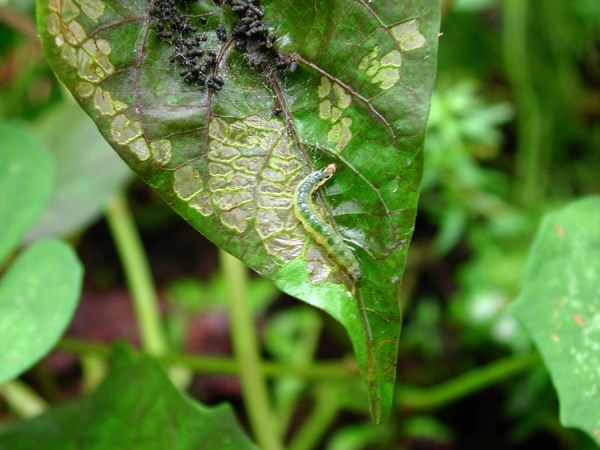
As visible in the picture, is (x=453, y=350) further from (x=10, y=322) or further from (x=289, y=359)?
(x=10, y=322)

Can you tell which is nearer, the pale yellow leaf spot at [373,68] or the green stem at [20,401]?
the pale yellow leaf spot at [373,68]

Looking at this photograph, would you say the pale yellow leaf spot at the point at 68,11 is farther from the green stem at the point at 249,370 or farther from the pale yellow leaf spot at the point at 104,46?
the green stem at the point at 249,370

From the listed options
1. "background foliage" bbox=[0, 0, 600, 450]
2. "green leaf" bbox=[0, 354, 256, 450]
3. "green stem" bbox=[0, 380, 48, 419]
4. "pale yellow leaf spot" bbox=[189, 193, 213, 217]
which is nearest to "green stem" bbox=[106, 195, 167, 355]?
"background foliage" bbox=[0, 0, 600, 450]

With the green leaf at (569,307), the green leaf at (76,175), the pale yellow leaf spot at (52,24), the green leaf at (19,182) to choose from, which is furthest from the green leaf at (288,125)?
the green leaf at (76,175)

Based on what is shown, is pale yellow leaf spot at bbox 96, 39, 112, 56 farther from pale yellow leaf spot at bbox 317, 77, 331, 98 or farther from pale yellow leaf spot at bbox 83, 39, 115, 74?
pale yellow leaf spot at bbox 317, 77, 331, 98

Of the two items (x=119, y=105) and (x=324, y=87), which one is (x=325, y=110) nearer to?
(x=324, y=87)
